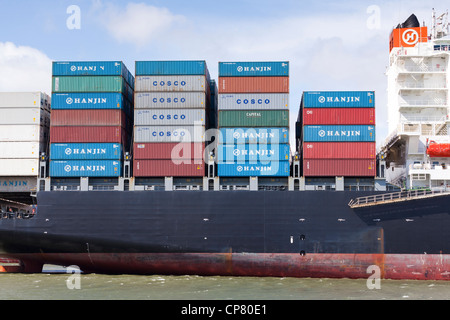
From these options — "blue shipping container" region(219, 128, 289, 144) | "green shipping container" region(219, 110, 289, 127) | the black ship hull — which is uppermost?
"green shipping container" region(219, 110, 289, 127)

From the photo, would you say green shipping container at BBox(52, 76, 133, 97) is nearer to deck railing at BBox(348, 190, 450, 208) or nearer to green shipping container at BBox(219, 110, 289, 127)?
green shipping container at BBox(219, 110, 289, 127)

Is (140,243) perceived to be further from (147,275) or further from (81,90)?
(81,90)

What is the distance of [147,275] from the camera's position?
35.0 m

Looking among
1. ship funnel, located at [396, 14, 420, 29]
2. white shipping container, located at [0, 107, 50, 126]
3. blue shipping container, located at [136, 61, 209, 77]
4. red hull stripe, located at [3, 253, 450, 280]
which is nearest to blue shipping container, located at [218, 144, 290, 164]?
blue shipping container, located at [136, 61, 209, 77]

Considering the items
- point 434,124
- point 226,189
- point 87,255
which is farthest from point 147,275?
point 434,124

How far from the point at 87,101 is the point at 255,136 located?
43.9ft

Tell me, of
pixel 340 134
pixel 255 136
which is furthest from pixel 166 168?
pixel 340 134

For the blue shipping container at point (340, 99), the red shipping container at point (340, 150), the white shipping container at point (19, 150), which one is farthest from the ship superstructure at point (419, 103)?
the white shipping container at point (19, 150)

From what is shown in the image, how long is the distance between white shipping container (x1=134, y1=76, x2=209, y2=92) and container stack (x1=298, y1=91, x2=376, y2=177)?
27.4ft

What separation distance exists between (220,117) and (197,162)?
3.95 meters

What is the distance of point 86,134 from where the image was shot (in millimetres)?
37219

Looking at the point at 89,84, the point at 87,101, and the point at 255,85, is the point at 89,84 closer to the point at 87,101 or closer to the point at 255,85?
the point at 87,101

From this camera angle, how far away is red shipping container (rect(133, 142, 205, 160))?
36.5m

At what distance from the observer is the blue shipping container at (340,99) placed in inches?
1446
